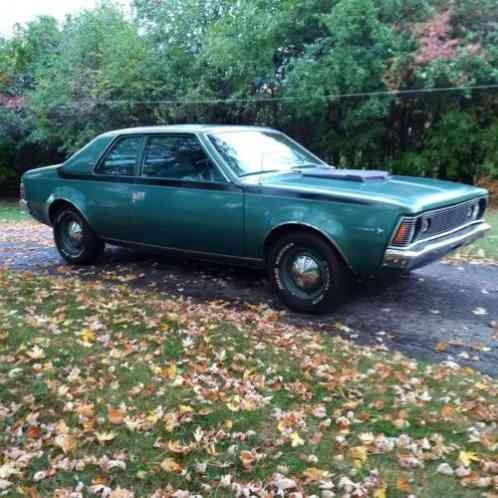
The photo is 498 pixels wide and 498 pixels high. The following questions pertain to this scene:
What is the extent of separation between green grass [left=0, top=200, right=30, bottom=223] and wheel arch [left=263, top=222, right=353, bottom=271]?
1395cm

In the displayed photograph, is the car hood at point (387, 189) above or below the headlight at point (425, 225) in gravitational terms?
above

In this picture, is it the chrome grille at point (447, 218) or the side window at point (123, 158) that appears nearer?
the chrome grille at point (447, 218)

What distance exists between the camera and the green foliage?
43.0ft

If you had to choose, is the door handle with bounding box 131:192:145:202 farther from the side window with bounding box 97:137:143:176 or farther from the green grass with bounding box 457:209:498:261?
the green grass with bounding box 457:209:498:261

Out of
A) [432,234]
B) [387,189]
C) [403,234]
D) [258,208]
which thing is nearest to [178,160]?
[258,208]

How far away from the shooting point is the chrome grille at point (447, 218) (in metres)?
5.16

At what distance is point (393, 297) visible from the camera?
598cm

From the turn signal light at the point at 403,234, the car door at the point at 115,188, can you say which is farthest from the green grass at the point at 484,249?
the car door at the point at 115,188

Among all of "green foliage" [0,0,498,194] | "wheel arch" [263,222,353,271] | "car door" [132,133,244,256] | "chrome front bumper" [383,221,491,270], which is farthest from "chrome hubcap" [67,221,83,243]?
"green foliage" [0,0,498,194]

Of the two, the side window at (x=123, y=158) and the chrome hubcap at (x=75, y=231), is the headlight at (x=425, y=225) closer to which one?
the side window at (x=123, y=158)

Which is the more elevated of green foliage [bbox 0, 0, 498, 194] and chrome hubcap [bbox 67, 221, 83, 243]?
green foliage [bbox 0, 0, 498, 194]

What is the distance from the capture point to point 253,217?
5637mm

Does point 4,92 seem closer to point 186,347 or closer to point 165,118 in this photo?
point 165,118

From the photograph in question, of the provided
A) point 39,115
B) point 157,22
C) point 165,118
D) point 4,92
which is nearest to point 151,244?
point 165,118
